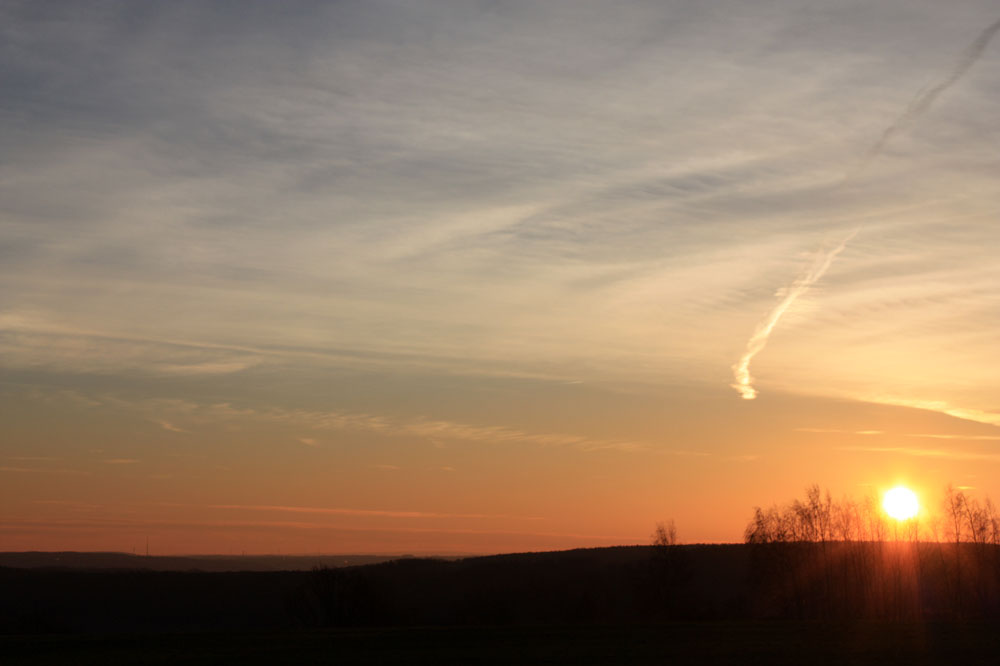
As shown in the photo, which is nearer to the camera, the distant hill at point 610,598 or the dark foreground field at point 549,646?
the dark foreground field at point 549,646

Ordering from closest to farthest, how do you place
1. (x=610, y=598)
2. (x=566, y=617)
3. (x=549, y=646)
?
1. (x=549, y=646)
2. (x=566, y=617)
3. (x=610, y=598)

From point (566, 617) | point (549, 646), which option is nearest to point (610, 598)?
point (566, 617)

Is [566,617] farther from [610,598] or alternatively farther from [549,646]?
[549,646]

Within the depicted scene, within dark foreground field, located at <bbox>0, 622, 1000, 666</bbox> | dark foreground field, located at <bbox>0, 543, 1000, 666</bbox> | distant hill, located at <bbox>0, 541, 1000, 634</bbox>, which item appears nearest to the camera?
dark foreground field, located at <bbox>0, 622, 1000, 666</bbox>

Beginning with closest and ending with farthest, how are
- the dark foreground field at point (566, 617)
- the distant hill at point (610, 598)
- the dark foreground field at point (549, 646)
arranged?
the dark foreground field at point (549, 646)
the dark foreground field at point (566, 617)
the distant hill at point (610, 598)

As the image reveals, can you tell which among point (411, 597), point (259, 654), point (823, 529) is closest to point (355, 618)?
point (259, 654)

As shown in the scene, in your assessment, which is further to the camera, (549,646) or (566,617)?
(566,617)

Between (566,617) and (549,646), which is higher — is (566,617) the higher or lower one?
the lower one

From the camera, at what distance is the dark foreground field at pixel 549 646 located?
5469 centimetres

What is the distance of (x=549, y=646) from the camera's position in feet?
206

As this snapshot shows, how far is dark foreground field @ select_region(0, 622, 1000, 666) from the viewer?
5469cm

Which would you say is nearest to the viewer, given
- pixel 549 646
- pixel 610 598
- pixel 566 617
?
pixel 549 646

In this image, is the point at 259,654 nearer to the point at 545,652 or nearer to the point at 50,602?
the point at 545,652

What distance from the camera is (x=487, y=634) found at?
72.2m
